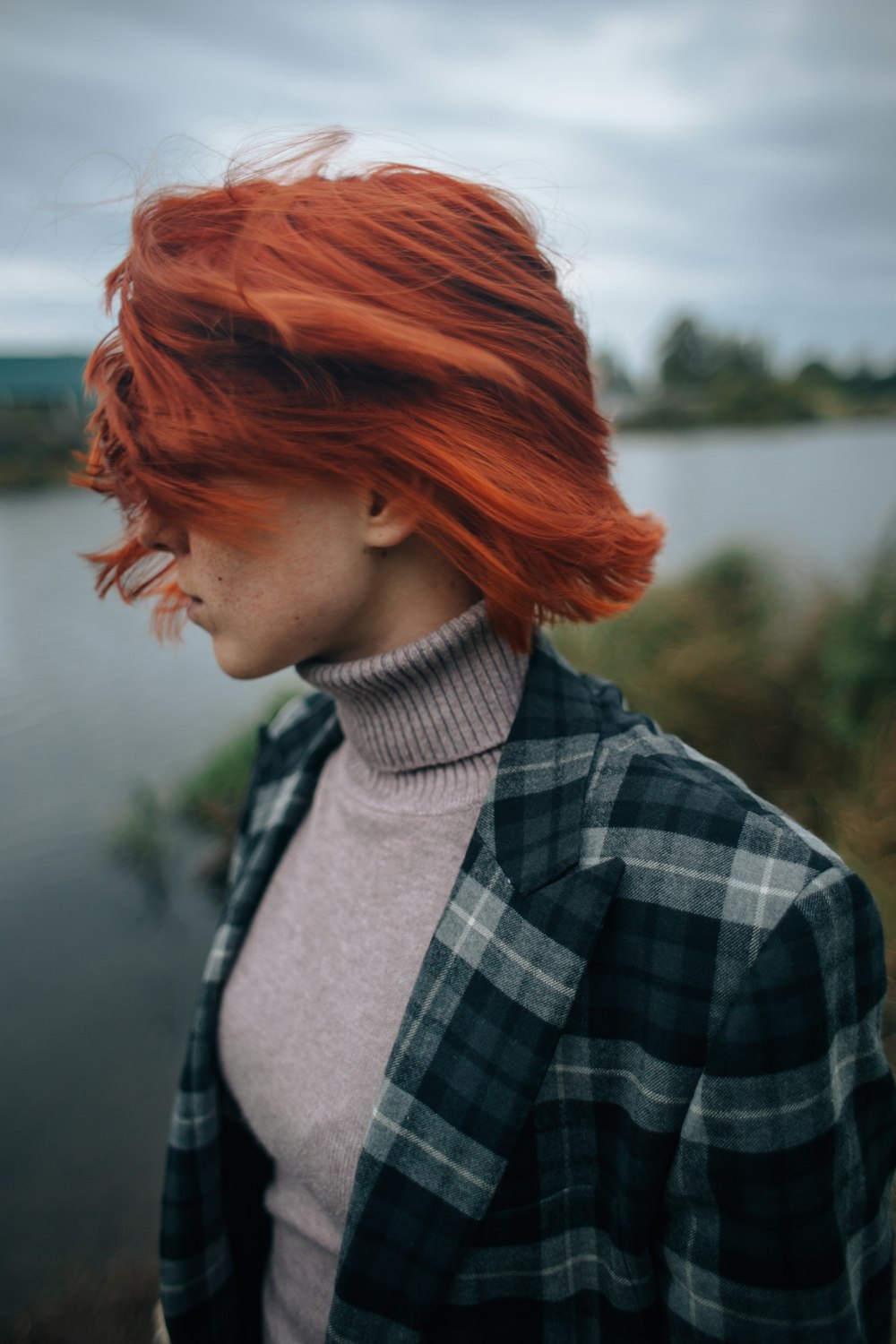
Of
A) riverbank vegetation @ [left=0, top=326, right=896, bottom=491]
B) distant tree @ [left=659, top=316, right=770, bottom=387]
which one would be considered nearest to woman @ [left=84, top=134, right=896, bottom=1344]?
riverbank vegetation @ [left=0, top=326, right=896, bottom=491]

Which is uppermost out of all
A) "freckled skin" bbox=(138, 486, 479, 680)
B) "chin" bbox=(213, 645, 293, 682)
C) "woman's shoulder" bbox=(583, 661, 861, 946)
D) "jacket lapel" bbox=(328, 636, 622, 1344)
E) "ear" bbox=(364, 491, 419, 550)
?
"ear" bbox=(364, 491, 419, 550)

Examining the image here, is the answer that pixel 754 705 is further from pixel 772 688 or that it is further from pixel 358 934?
pixel 358 934

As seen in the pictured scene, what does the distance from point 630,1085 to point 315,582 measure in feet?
2.37

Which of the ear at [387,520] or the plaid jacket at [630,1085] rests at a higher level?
the ear at [387,520]

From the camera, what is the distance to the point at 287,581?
3.46 feet

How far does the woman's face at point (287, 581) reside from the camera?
1.04 meters

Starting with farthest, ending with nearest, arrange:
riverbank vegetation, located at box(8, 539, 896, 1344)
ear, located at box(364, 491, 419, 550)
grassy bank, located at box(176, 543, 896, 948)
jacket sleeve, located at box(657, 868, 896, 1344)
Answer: grassy bank, located at box(176, 543, 896, 948) < riverbank vegetation, located at box(8, 539, 896, 1344) < ear, located at box(364, 491, 419, 550) < jacket sleeve, located at box(657, 868, 896, 1344)

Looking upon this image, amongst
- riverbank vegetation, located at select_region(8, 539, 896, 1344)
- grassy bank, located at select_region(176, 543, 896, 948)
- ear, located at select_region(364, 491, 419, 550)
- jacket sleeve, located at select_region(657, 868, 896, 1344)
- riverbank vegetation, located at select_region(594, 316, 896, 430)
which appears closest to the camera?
jacket sleeve, located at select_region(657, 868, 896, 1344)

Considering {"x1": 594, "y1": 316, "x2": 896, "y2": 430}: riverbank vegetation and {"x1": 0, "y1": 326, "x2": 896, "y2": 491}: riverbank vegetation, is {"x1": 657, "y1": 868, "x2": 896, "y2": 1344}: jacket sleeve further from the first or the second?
{"x1": 594, "y1": 316, "x2": 896, "y2": 430}: riverbank vegetation

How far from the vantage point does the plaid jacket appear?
0.81 m

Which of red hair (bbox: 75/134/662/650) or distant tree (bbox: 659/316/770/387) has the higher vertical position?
distant tree (bbox: 659/316/770/387)

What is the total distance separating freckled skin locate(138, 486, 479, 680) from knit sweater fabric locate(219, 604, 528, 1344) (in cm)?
6

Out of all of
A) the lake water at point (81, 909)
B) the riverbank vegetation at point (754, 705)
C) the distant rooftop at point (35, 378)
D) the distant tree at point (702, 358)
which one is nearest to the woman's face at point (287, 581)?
the distant rooftop at point (35, 378)

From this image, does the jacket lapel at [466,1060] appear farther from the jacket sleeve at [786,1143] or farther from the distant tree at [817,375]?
the distant tree at [817,375]
